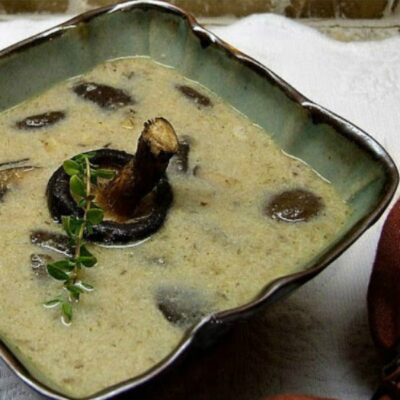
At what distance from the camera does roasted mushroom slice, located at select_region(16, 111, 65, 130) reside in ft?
3.69

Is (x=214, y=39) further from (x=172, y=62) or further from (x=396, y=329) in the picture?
(x=396, y=329)

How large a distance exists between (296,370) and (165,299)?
0.22m

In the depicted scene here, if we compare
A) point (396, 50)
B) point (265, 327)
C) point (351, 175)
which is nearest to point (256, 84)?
point (351, 175)

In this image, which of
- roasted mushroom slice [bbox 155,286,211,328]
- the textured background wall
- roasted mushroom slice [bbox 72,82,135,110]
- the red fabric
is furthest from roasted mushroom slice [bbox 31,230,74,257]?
the textured background wall

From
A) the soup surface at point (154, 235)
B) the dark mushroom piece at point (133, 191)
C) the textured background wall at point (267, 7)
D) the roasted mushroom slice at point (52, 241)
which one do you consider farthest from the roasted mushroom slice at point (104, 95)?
the textured background wall at point (267, 7)

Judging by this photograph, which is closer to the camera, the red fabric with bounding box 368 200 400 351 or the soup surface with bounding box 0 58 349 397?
the soup surface with bounding box 0 58 349 397

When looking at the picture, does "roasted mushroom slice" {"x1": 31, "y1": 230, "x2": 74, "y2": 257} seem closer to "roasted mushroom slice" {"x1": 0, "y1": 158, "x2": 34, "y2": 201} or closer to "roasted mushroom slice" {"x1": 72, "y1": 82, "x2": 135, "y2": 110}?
"roasted mushroom slice" {"x1": 0, "y1": 158, "x2": 34, "y2": 201}

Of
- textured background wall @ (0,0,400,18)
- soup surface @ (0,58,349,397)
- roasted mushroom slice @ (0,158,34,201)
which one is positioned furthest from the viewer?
textured background wall @ (0,0,400,18)

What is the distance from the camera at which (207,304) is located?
37.6 inches

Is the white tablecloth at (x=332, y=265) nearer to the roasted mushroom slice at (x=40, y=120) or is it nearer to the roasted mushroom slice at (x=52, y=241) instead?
the roasted mushroom slice at (x=52, y=241)

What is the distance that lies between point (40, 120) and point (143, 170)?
209 mm

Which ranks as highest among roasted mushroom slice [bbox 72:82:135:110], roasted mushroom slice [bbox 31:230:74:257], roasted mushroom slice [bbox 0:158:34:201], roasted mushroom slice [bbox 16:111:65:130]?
roasted mushroom slice [bbox 72:82:135:110]

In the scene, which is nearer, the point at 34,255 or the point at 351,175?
the point at 34,255

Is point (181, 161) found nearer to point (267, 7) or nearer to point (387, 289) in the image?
point (387, 289)
